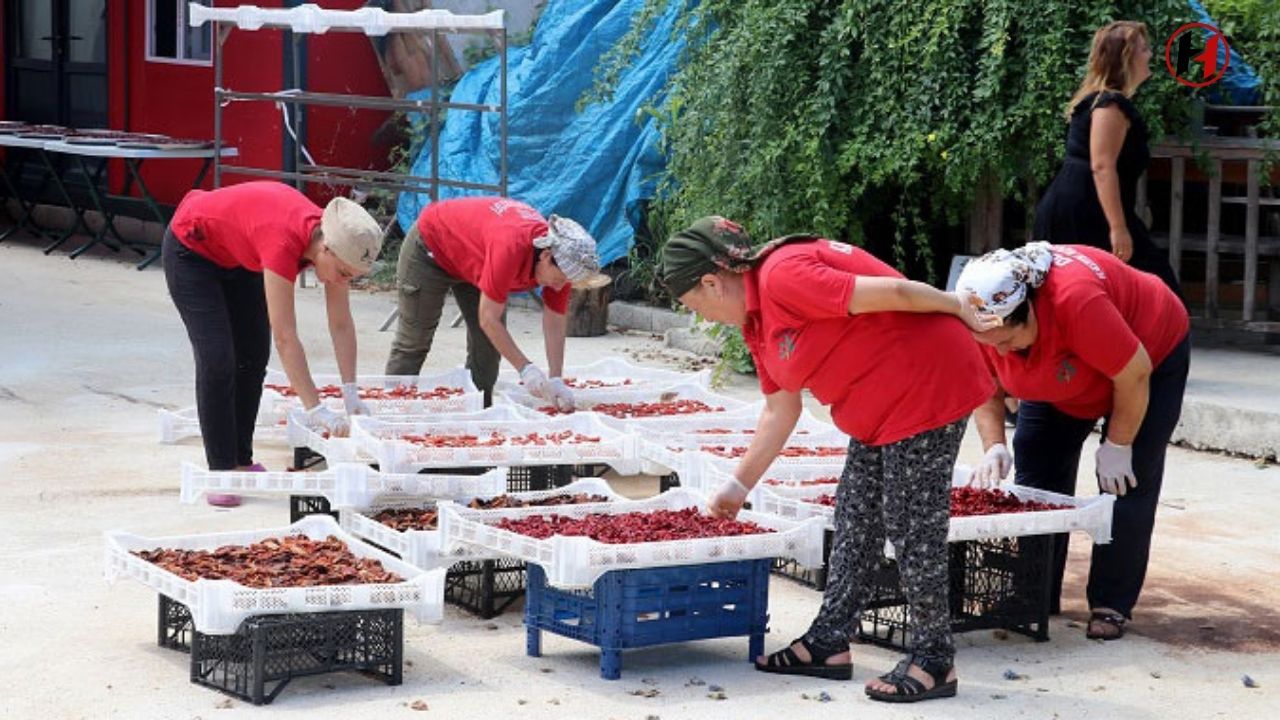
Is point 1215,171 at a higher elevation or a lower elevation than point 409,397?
higher

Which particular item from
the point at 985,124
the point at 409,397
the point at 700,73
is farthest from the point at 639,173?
the point at 409,397

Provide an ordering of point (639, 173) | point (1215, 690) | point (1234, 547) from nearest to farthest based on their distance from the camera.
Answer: point (1215, 690), point (1234, 547), point (639, 173)

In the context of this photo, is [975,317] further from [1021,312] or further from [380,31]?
[380,31]

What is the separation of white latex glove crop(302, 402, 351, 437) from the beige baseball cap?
2.53 ft

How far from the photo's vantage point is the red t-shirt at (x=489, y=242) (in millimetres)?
8617

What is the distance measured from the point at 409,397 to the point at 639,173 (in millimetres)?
5396

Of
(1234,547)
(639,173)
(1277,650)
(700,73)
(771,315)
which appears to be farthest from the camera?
(639,173)

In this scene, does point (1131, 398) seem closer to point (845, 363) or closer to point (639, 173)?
point (845, 363)

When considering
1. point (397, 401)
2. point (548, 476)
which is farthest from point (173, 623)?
point (397, 401)

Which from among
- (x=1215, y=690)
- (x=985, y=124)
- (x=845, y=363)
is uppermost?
(x=985, y=124)

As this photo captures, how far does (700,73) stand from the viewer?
11.8 meters

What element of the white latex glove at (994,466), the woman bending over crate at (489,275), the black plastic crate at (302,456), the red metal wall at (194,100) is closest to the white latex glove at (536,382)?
the woman bending over crate at (489,275)

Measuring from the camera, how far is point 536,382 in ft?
28.9

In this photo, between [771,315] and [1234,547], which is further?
[1234,547]
